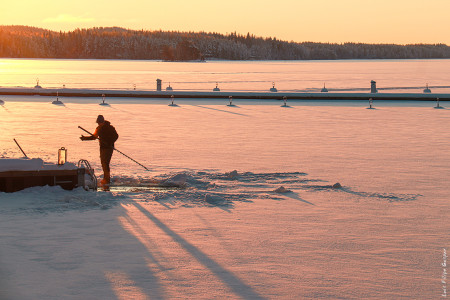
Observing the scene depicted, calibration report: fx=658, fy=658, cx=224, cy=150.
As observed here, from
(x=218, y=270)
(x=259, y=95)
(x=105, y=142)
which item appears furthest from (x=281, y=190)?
(x=259, y=95)

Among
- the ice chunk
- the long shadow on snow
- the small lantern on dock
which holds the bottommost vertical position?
the long shadow on snow

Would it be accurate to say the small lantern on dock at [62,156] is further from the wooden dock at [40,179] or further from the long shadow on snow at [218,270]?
the long shadow on snow at [218,270]

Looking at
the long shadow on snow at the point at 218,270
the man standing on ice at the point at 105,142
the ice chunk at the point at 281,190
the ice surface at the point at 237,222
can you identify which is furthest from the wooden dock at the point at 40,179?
the ice chunk at the point at 281,190

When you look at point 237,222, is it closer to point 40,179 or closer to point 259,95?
point 40,179

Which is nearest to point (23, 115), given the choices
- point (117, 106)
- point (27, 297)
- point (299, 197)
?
point (117, 106)

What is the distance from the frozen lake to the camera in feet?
23.9

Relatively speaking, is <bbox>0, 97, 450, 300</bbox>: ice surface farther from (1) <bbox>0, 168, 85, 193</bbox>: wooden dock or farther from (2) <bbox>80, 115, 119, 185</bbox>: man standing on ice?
(2) <bbox>80, 115, 119, 185</bbox>: man standing on ice

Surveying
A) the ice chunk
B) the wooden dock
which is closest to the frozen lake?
the ice chunk

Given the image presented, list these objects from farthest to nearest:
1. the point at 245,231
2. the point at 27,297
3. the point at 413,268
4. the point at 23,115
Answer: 1. the point at 23,115
2. the point at 245,231
3. the point at 413,268
4. the point at 27,297

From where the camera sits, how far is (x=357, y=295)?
271 inches

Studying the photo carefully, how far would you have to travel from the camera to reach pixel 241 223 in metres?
10.2

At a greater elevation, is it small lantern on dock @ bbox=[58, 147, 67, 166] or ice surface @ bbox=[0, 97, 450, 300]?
small lantern on dock @ bbox=[58, 147, 67, 166]

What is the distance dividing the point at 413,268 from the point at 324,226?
230cm

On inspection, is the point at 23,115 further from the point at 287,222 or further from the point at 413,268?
the point at 413,268
